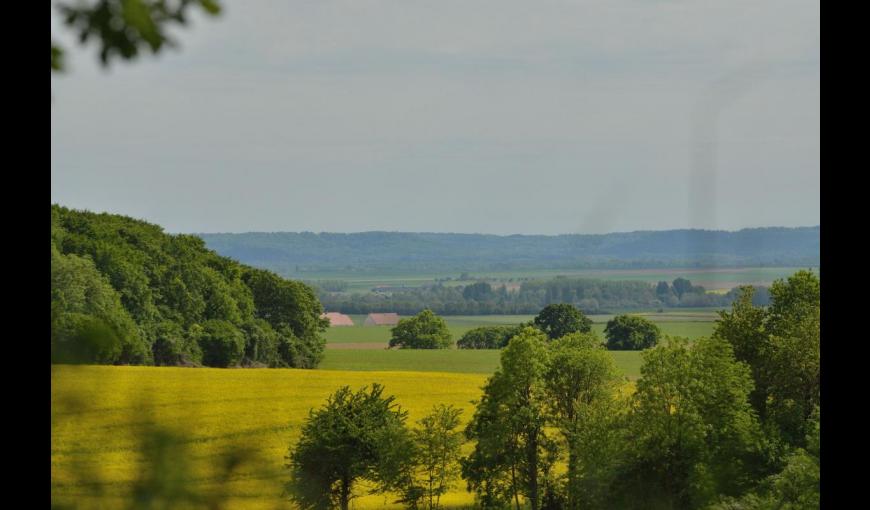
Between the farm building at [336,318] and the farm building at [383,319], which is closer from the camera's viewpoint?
the farm building at [383,319]

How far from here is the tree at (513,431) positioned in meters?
7.04

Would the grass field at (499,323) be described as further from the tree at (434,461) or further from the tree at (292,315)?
the tree at (434,461)

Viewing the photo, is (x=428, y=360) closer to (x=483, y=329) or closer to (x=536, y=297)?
(x=483, y=329)

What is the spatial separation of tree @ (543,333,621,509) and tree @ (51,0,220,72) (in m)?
6.91

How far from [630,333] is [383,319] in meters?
1.88

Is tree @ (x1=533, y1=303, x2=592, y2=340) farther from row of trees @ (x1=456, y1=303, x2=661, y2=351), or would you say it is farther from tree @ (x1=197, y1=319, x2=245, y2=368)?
tree @ (x1=197, y1=319, x2=245, y2=368)

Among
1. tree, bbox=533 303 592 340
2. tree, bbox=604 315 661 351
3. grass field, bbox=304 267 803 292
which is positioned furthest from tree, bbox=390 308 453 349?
tree, bbox=604 315 661 351

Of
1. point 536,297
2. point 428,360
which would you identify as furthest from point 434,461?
point 536,297

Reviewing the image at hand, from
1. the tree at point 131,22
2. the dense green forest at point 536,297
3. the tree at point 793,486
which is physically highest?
the tree at point 131,22

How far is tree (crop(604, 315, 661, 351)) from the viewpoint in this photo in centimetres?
723

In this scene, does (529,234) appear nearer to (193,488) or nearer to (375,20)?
(375,20)

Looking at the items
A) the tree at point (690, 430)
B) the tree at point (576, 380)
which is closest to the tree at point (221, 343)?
the tree at point (576, 380)

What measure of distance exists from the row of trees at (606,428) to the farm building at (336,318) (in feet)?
2.28

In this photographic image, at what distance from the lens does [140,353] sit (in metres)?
7.46
